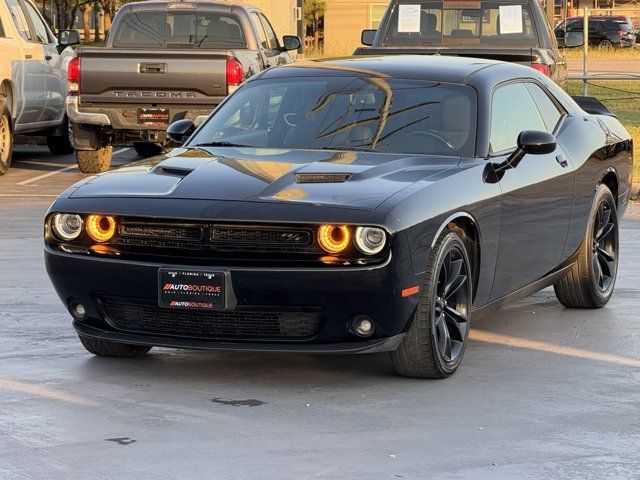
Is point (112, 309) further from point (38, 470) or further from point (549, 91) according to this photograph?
point (549, 91)

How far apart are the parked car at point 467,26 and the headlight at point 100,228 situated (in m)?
10.4

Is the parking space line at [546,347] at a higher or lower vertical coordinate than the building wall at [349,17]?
higher

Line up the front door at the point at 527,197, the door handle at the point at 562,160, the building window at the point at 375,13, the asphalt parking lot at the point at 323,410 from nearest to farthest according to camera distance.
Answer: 1. the asphalt parking lot at the point at 323,410
2. the front door at the point at 527,197
3. the door handle at the point at 562,160
4. the building window at the point at 375,13

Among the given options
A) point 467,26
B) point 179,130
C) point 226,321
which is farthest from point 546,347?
point 467,26

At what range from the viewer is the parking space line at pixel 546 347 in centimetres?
782

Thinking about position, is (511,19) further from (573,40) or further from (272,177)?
(272,177)

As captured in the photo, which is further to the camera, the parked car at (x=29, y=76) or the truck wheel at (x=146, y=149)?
the truck wheel at (x=146, y=149)

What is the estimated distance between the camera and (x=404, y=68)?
8.48 m

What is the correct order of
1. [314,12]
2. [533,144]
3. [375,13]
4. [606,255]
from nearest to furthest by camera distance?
[533,144] → [606,255] → [375,13] → [314,12]

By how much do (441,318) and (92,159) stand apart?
11247 millimetres

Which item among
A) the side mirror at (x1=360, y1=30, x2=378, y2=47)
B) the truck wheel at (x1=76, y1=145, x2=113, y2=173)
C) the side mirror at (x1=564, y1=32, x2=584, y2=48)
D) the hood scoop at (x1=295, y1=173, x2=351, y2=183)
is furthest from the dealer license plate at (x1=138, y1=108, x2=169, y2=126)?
the hood scoop at (x1=295, y1=173, x2=351, y2=183)

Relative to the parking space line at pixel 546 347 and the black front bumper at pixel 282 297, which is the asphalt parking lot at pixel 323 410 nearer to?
the parking space line at pixel 546 347

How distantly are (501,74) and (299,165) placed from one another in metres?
1.71

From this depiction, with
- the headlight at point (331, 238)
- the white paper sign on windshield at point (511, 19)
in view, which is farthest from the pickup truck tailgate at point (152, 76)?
the headlight at point (331, 238)
